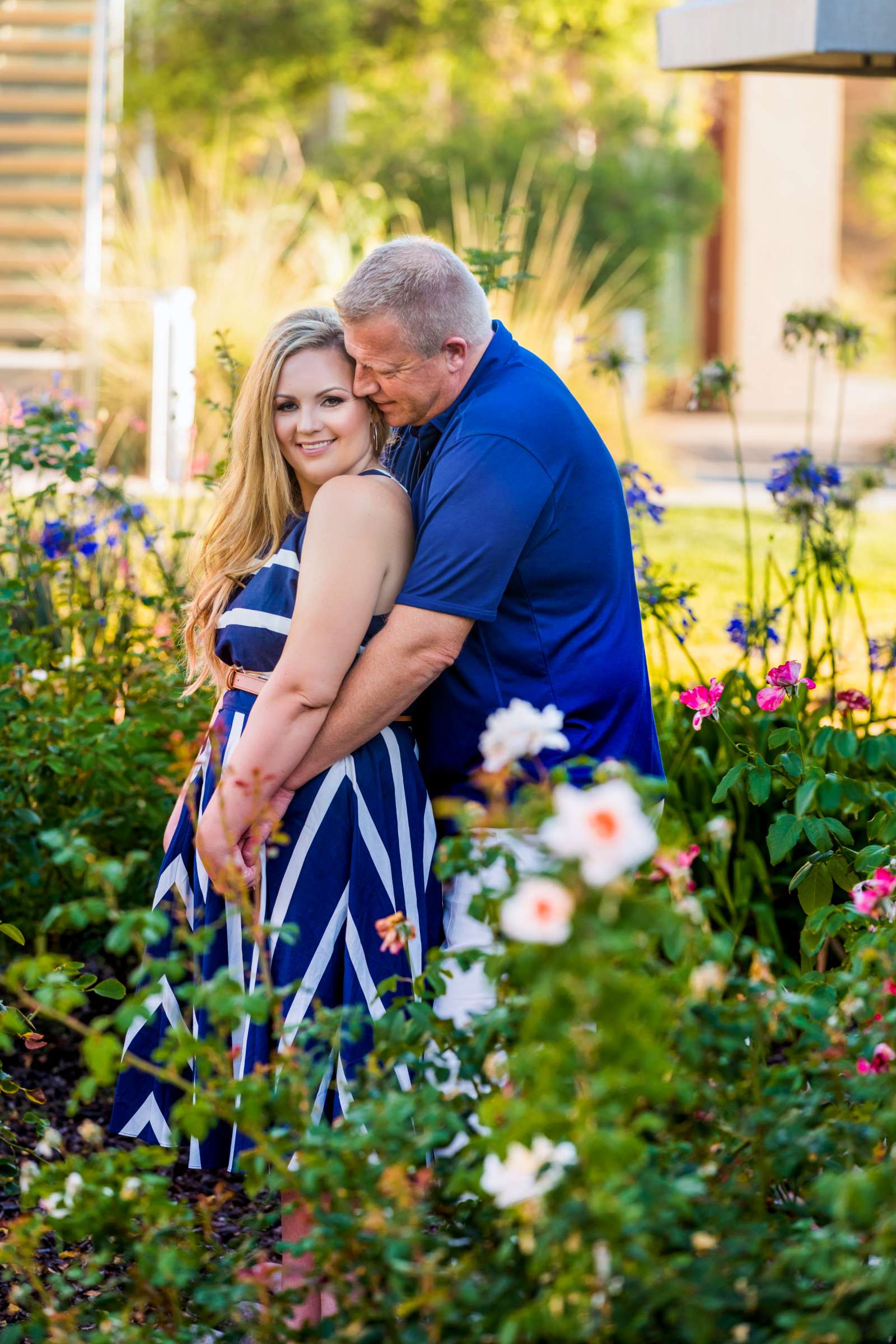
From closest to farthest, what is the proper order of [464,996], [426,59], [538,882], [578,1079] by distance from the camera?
[538,882]
[578,1079]
[464,996]
[426,59]

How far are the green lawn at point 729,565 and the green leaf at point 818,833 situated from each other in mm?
1583

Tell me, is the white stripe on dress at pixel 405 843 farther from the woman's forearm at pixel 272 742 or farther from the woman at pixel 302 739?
the woman's forearm at pixel 272 742

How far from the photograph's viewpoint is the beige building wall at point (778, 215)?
19594mm

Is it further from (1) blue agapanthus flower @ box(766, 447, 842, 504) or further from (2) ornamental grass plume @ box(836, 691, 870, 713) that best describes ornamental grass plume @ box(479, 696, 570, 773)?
(1) blue agapanthus flower @ box(766, 447, 842, 504)

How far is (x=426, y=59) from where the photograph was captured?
16188mm

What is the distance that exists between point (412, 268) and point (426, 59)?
Answer: 15.0m

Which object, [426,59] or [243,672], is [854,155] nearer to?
[426,59]

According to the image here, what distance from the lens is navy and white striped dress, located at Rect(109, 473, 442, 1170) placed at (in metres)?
2.35

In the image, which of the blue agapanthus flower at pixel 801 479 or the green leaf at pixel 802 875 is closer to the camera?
the green leaf at pixel 802 875

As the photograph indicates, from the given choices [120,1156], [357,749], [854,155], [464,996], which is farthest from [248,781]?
[854,155]

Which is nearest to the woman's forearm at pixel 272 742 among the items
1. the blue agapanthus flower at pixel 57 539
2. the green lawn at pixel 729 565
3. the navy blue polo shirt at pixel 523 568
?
the navy blue polo shirt at pixel 523 568

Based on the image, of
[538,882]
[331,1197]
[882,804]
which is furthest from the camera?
[882,804]

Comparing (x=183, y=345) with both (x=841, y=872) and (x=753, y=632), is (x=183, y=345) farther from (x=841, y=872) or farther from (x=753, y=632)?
(x=841, y=872)

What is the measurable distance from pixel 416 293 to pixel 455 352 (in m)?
0.11
